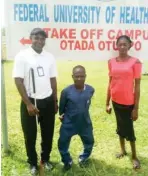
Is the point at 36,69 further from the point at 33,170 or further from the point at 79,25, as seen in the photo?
the point at 33,170

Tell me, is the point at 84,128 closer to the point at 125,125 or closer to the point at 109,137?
the point at 125,125

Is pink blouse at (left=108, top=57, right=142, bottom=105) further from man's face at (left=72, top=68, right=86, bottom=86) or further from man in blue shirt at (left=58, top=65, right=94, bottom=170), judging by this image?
man's face at (left=72, top=68, right=86, bottom=86)

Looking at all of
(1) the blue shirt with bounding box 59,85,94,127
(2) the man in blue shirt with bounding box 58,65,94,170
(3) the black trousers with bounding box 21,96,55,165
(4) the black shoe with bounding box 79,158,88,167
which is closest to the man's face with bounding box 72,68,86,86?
(2) the man in blue shirt with bounding box 58,65,94,170

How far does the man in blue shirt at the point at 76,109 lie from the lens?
13.4 feet

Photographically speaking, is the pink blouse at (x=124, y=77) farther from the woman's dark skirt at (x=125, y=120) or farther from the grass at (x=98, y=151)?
the grass at (x=98, y=151)

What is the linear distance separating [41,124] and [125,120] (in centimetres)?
107

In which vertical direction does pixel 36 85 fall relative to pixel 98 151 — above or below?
above

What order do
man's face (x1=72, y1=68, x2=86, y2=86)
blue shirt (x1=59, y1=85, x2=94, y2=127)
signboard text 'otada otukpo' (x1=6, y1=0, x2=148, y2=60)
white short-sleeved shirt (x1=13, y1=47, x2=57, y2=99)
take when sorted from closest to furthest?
white short-sleeved shirt (x1=13, y1=47, x2=57, y2=99) < man's face (x1=72, y1=68, x2=86, y2=86) < blue shirt (x1=59, y1=85, x2=94, y2=127) < signboard text 'otada otukpo' (x1=6, y1=0, x2=148, y2=60)

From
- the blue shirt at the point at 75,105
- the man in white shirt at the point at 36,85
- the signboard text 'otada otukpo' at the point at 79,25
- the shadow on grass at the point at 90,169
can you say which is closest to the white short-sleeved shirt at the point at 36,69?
the man in white shirt at the point at 36,85

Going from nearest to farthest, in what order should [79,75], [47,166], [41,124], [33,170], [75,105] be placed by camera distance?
1. [79,75]
2. [75,105]
3. [41,124]
4. [33,170]
5. [47,166]

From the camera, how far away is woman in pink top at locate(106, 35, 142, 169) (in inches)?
165

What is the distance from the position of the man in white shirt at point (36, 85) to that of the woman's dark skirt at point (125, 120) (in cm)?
82

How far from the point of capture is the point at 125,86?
4.28 m

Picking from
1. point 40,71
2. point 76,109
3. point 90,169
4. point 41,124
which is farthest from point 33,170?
point 40,71
